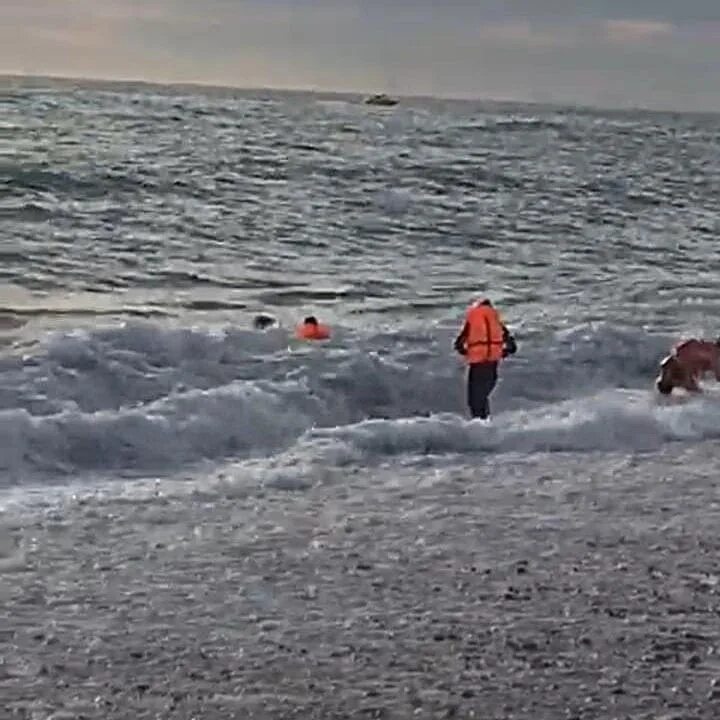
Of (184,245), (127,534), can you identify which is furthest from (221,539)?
(184,245)

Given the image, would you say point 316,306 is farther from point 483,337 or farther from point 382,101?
point 382,101

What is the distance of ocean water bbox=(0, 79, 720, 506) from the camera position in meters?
13.1

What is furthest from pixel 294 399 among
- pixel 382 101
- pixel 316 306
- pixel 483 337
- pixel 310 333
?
pixel 382 101

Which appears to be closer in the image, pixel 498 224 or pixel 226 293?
pixel 226 293

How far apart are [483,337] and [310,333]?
467cm

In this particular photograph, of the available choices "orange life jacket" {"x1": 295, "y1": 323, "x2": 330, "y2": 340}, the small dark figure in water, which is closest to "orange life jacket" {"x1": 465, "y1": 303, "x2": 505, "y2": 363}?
"orange life jacket" {"x1": 295, "y1": 323, "x2": 330, "y2": 340}

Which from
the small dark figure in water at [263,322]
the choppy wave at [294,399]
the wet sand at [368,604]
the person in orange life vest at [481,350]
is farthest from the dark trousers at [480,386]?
the small dark figure in water at [263,322]

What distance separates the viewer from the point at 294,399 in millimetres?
15820

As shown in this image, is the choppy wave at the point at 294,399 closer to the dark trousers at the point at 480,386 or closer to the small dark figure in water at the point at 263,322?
the dark trousers at the point at 480,386

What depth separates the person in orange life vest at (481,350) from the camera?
51.5 ft

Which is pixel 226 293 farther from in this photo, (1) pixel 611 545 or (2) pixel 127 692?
(2) pixel 127 692

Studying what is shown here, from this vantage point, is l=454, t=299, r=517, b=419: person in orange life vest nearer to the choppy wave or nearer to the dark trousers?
the dark trousers

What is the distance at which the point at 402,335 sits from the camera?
69.0 ft

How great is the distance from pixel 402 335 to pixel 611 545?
11.7 m
